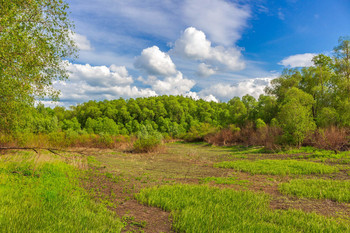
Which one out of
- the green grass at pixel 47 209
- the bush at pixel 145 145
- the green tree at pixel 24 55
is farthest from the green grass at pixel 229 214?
the bush at pixel 145 145

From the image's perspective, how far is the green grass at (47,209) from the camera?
15.3ft

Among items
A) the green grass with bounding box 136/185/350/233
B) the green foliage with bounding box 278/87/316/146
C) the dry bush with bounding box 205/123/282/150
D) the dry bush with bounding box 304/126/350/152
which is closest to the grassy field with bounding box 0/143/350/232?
the green grass with bounding box 136/185/350/233

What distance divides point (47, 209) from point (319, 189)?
10.2m

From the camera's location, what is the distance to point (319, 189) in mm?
8430

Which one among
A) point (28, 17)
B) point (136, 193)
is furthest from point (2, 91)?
point (136, 193)

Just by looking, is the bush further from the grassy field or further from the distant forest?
the grassy field

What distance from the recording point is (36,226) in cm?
461

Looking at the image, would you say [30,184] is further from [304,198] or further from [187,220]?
[304,198]

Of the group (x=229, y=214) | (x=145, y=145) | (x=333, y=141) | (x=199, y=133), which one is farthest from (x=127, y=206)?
(x=199, y=133)

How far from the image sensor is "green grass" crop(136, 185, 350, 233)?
16.7 feet

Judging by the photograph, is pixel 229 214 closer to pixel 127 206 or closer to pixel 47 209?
pixel 127 206

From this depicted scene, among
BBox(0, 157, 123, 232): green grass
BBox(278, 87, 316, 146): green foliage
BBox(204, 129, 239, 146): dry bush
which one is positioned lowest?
BBox(204, 129, 239, 146): dry bush

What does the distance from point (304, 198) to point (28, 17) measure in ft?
52.1

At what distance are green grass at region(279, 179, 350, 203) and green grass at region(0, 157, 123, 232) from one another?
7.38 m
